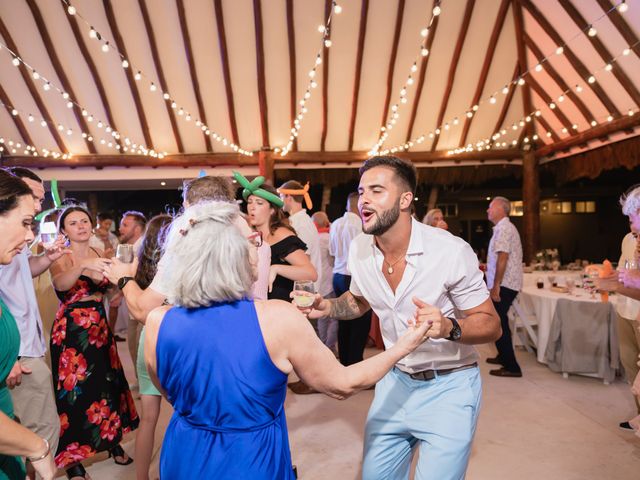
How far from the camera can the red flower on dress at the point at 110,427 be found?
3.08 m

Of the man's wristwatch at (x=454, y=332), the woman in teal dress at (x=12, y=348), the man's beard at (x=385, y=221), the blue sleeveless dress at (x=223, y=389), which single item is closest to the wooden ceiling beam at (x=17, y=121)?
the woman in teal dress at (x=12, y=348)

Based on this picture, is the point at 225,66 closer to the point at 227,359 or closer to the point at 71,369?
the point at 71,369

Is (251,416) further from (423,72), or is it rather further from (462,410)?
(423,72)

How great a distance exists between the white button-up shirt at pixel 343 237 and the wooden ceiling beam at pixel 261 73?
5.45 meters

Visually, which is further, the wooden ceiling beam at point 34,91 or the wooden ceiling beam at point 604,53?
the wooden ceiling beam at point 34,91

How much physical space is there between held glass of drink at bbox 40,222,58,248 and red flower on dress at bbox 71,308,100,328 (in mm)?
561

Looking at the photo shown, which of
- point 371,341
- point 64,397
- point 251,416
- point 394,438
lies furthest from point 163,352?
point 371,341

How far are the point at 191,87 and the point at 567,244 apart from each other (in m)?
12.7

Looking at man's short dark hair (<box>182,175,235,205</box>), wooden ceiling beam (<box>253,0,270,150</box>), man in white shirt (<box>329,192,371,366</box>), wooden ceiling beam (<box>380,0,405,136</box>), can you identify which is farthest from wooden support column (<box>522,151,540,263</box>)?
man's short dark hair (<box>182,175,235,205</box>)

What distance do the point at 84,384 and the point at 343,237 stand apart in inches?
112

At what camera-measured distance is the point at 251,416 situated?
1.43 metres

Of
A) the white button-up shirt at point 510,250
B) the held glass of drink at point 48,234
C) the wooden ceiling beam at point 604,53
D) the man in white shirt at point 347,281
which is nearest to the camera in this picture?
the held glass of drink at point 48,234

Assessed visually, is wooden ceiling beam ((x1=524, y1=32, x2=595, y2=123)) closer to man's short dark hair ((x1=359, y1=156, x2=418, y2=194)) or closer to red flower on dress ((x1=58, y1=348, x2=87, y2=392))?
man's short dark hair ((x1=359, y1=156, x2=418, y2=194))

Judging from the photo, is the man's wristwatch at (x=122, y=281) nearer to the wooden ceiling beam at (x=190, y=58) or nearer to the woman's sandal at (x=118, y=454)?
the woman's sandal at (x=118, y=454)
